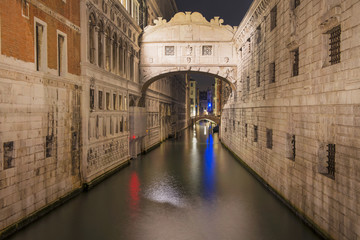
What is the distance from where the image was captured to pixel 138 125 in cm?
2550

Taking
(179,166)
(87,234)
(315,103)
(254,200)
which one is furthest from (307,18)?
(179,166)

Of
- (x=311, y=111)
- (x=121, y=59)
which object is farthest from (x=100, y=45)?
(x=311, y=111)

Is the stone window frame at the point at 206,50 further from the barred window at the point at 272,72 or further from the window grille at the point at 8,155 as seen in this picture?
the window grille at the point at 8,155

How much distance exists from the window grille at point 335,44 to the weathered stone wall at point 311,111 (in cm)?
15

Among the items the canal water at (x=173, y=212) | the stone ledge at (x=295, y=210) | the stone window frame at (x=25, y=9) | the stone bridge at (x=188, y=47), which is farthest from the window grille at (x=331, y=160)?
the stone bridge at (x=188, y=47)

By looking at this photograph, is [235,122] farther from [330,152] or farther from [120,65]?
[330,152]

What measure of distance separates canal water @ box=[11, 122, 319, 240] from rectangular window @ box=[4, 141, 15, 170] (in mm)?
2135

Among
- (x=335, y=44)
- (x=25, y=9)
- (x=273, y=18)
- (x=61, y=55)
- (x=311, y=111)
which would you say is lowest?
(x=311, y=111)

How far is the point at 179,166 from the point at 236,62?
10608 mm

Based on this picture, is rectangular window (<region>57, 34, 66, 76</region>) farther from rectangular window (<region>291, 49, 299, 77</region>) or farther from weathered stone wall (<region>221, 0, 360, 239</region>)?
rectangular window (<region>291, 49, 299, 77</region>)

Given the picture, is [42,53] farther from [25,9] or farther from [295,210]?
[295,210]

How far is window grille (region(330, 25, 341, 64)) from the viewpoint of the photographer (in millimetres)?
8664

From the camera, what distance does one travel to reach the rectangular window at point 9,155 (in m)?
9.28

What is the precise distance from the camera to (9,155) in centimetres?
946
